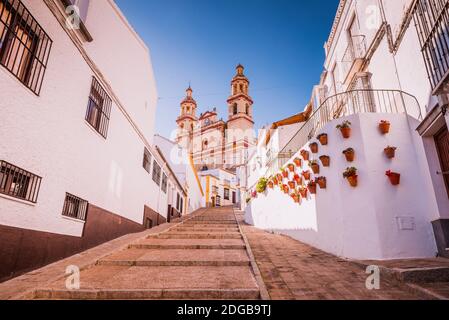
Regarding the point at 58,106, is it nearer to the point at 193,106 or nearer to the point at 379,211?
the point at 379,211

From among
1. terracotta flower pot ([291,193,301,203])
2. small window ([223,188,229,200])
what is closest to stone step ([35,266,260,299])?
terracotta flower pot ([291,193,301,203])

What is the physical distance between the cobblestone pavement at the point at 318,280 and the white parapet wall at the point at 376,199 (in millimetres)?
710

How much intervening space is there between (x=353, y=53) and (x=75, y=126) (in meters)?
9.71

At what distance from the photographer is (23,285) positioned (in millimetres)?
4082

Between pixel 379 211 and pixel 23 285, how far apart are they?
6804 mm

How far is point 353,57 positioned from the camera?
10133 mm

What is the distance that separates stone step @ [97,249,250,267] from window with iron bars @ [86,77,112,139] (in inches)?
134

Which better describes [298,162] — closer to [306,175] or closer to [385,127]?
[306,175]

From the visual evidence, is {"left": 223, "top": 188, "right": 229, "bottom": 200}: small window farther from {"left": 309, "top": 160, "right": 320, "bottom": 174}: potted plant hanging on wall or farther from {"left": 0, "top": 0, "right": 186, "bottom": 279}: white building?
{"left": 309, "top": 160, "right": 320, "bottom": 174}: potted plant hanging on wall

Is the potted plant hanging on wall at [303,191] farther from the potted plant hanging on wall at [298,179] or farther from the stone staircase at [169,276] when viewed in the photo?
the stone staircase at [169,276]

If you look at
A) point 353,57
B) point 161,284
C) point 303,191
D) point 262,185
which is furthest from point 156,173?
A: point 353,57

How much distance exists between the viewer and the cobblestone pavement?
3.69 meters

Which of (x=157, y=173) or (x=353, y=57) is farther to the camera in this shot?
(x=157, y=173)
